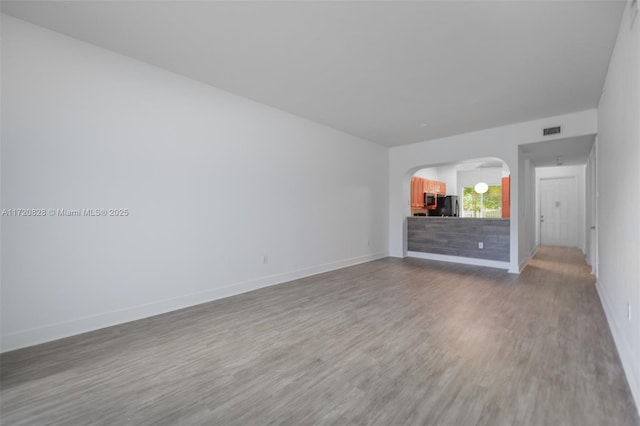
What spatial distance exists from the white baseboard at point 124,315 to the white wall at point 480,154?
3.37m

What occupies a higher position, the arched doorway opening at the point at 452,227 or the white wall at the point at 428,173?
the white wall at the point at 428,173

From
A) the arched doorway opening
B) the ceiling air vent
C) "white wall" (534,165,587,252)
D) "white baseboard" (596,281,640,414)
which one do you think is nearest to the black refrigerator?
the arched doorway opening

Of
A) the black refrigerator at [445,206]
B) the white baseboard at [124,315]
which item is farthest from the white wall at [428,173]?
the white baseboard at [124,315]

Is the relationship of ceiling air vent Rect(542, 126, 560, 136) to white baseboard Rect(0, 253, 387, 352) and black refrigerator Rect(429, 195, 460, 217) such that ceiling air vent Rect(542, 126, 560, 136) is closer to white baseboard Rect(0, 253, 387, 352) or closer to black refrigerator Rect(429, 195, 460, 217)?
black refrigerator Rect(429, 195, 460, 217)

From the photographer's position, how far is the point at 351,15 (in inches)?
85.1

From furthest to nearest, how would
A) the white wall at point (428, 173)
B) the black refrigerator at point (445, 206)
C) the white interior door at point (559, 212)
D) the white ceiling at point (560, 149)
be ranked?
the white wall at point (428, 173), the white interior door at point (559, 212), the black refrigerator at point (445, 206), the white ceiling at point (560, 149)

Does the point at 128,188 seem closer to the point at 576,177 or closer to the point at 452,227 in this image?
the point at 452,227

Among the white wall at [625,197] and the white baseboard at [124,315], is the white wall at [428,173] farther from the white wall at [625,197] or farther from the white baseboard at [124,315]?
the white baseboard at [124,315]

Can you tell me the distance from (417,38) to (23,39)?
336 centimetres

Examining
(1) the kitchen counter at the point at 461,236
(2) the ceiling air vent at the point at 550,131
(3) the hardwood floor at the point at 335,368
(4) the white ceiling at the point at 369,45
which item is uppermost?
(4) the white ceiling at the point at 369,45

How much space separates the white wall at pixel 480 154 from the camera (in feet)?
14.2

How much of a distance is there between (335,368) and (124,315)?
2.24 m

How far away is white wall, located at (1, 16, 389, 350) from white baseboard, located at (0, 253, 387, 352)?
12 millimetres

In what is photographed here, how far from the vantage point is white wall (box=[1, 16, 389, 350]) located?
7.43 feet
